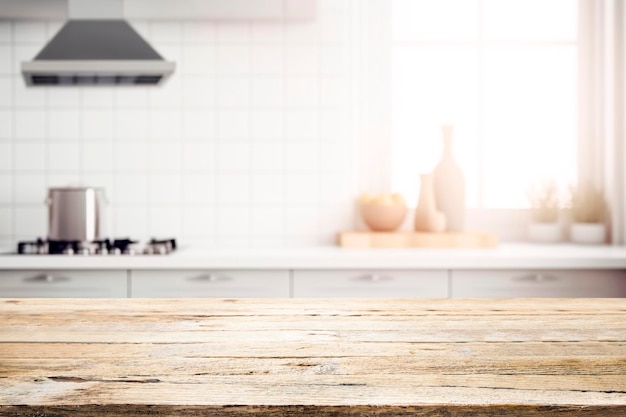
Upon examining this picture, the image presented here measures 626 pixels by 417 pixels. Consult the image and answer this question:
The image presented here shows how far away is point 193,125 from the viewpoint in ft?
9.32

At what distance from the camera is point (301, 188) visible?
9.35 ft

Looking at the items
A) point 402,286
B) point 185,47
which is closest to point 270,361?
point 402,286

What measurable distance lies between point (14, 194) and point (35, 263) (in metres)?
0.70

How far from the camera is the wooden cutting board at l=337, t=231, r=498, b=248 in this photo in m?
2.62

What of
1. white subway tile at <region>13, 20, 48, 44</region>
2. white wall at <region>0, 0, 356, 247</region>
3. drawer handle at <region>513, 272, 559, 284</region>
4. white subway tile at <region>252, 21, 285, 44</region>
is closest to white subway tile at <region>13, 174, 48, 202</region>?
white wall at <region>0, 0, 356, 247</region>

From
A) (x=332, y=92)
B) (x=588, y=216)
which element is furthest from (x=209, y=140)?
(x=588, y=216)

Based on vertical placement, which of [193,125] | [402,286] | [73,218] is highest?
[193,125]

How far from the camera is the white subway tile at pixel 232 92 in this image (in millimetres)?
2842

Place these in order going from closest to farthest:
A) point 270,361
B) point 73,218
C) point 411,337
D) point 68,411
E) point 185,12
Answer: point 68,411, point 270,361, point 411,337, point 73,218, point 185,12

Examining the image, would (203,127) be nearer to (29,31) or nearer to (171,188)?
(171,188)

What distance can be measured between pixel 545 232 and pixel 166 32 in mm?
1822

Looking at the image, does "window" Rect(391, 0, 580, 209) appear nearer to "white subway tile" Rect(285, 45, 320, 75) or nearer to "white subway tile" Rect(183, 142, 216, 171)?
"white subway tile" Rect(285, 45, 320, 75)

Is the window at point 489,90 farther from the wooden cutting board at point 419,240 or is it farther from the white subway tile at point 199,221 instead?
the white subway tile at point 199,221

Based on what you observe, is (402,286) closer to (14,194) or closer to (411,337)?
(411,337)
